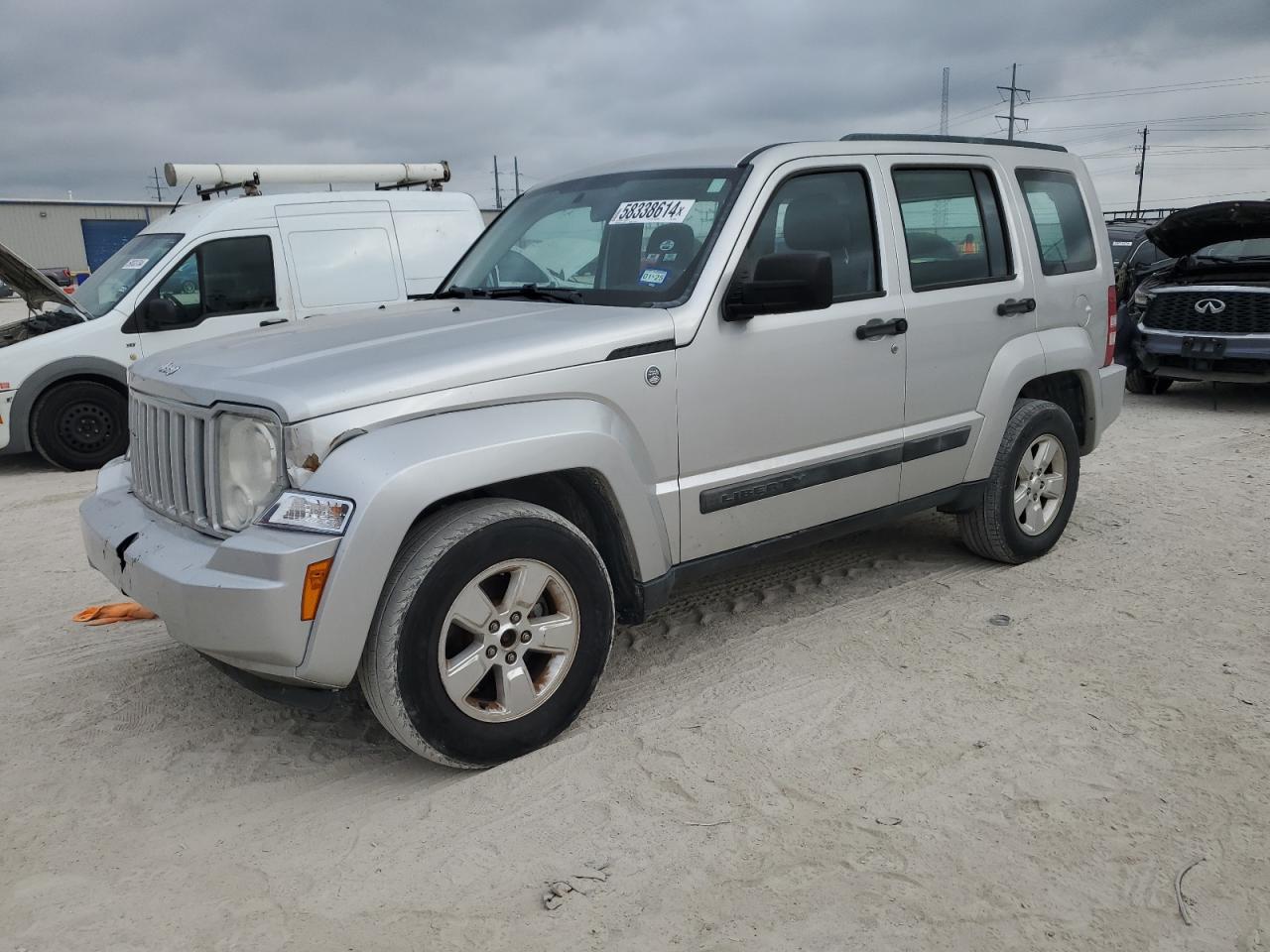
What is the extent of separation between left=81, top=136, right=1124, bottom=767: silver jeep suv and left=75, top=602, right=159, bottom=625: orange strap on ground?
993 mm

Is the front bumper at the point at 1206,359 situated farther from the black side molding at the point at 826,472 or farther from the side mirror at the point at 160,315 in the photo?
the side mirror at the point at 160,315

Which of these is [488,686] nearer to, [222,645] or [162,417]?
[222,645]

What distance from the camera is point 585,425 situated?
3.29 meters

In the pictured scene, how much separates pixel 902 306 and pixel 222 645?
2896mm

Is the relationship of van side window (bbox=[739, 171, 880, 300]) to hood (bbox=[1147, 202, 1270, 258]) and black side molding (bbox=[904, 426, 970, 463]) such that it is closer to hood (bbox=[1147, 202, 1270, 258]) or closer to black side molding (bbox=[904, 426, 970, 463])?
black side molding (bbox=[904, 426, 970, 463])

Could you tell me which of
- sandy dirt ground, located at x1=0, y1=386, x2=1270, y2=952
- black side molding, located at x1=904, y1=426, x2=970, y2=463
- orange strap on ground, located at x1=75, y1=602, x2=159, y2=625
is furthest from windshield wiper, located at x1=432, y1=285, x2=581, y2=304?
orange strap on ground, located at x1=75, y1=602, x2=159, y2=625

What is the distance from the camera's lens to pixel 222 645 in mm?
2898

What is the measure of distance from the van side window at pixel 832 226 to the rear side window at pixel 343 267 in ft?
17.0

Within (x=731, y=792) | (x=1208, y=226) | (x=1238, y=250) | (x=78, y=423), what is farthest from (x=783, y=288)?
(x=1238, y=250)

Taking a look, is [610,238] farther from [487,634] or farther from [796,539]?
[487,634]

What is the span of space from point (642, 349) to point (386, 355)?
83 centimetres

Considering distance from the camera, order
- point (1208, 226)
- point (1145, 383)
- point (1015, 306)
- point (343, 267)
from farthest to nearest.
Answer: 1. point (1145, 383)
2. point (1208, 226)
3. point (343, 267)
4. point (1015, 306)

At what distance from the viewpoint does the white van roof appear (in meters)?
8.25

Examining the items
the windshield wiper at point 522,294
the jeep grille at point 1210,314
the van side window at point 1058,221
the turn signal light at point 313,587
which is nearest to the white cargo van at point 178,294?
the windshield wiper at point 522,294
